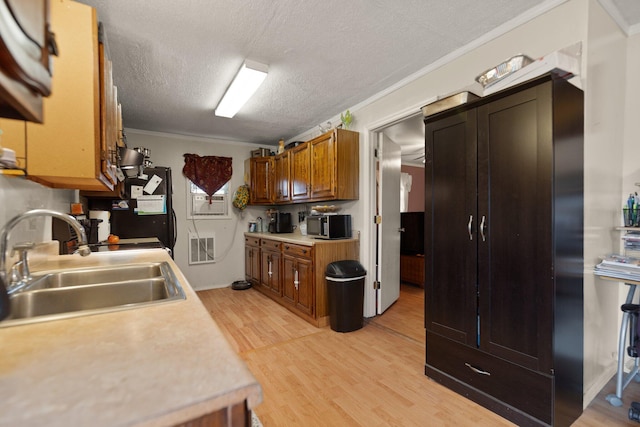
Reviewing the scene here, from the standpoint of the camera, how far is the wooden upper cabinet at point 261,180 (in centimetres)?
475

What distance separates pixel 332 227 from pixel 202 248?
8.39ft

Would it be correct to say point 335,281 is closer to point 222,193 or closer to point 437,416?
point 437,416

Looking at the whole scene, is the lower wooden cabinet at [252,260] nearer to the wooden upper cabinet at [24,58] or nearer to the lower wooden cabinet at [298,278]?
the lower wooden cabinet at [298,278]

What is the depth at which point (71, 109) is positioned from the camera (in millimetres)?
1346

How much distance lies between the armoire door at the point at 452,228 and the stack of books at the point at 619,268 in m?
0.75

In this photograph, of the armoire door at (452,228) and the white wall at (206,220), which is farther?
the white wall at (206,220)

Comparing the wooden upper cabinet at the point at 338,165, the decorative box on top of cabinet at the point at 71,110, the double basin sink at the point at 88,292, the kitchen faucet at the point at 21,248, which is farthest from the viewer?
the wooden upper cabinet at the point at 338,165

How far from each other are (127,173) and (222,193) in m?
1.94

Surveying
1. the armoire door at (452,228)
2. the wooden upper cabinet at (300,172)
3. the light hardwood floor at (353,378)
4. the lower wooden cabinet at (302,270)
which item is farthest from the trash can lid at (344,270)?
the wooden upper cabinet at (300,172)

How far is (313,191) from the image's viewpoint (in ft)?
12.0

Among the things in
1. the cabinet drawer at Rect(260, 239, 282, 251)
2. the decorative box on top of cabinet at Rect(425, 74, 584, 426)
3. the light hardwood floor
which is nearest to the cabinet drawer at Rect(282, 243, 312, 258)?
the cabinet drawer at Rect(260, 239, 282, 251)

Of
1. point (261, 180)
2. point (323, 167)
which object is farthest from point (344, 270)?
point (261, 180)

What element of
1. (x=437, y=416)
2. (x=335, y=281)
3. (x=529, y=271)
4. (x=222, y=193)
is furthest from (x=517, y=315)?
(x=222, y=193)

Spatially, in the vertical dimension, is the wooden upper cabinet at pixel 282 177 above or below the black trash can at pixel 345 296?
above
